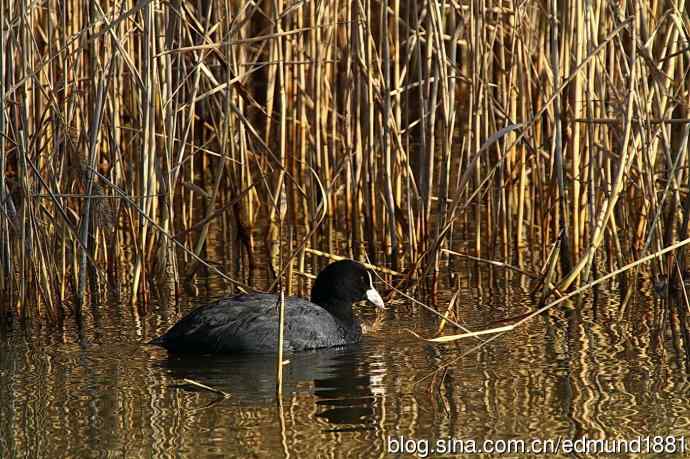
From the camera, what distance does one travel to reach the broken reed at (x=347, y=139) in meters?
6.24

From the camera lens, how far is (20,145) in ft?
19.8

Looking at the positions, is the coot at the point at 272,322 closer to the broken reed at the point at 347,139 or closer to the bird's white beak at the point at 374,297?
the bird's white beak at the point at 374,297

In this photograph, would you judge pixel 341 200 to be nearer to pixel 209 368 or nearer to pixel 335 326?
pixel 335 326

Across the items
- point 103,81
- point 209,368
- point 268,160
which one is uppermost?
point 103,81

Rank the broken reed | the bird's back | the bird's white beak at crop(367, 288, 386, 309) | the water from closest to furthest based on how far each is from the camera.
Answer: the water < the bird's back < the broken reed < the bird's white beak at crop(367, 288, 386, 309)

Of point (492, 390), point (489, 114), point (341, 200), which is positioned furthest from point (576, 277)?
point (341, 200)

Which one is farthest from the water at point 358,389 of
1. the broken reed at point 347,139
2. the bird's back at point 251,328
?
the broken reed at point 347,139

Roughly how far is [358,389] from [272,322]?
0.93 m

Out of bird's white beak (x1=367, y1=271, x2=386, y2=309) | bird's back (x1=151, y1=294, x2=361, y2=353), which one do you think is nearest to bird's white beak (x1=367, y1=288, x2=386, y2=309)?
Result: bird's white beak (x1=367, y1=271, x2=386, y2=309)

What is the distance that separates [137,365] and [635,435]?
7.16 feet

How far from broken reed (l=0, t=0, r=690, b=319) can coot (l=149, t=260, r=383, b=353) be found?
0.21m

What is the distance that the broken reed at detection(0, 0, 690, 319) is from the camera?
6.24 meters

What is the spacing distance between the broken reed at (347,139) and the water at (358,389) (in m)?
0.36

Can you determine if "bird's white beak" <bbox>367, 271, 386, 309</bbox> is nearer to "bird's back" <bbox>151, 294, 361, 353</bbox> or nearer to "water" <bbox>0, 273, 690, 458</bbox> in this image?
"water" <bbox>0, 273, 690, 458</bbox>
